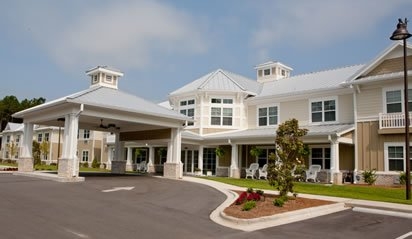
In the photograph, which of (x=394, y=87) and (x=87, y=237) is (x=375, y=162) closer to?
(x=394, y=87)

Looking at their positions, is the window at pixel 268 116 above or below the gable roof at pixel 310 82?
below

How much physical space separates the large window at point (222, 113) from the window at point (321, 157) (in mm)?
→ 7153

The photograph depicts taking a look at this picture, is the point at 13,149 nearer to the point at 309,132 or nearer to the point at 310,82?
the point at 310,82

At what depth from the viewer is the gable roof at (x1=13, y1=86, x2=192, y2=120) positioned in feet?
61.9

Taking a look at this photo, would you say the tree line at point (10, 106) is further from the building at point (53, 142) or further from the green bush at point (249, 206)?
the green bush at point (249, 206)

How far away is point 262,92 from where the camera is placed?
102 ft

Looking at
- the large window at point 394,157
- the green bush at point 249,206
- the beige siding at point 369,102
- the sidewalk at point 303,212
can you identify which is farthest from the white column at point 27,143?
the large window at point 394,157

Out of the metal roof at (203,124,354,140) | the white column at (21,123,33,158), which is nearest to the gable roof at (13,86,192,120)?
the white column at (21,123,33,158)

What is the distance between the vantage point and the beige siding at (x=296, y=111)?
2662 centimetres

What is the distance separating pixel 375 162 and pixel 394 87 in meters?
4.28

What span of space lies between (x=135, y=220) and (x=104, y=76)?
18478mm

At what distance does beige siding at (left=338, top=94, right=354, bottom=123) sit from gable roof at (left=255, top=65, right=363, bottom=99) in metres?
0.88

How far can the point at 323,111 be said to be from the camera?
84.6 feet

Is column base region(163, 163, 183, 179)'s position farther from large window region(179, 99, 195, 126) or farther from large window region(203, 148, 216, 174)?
large window region(179, 99, 195, 126)
